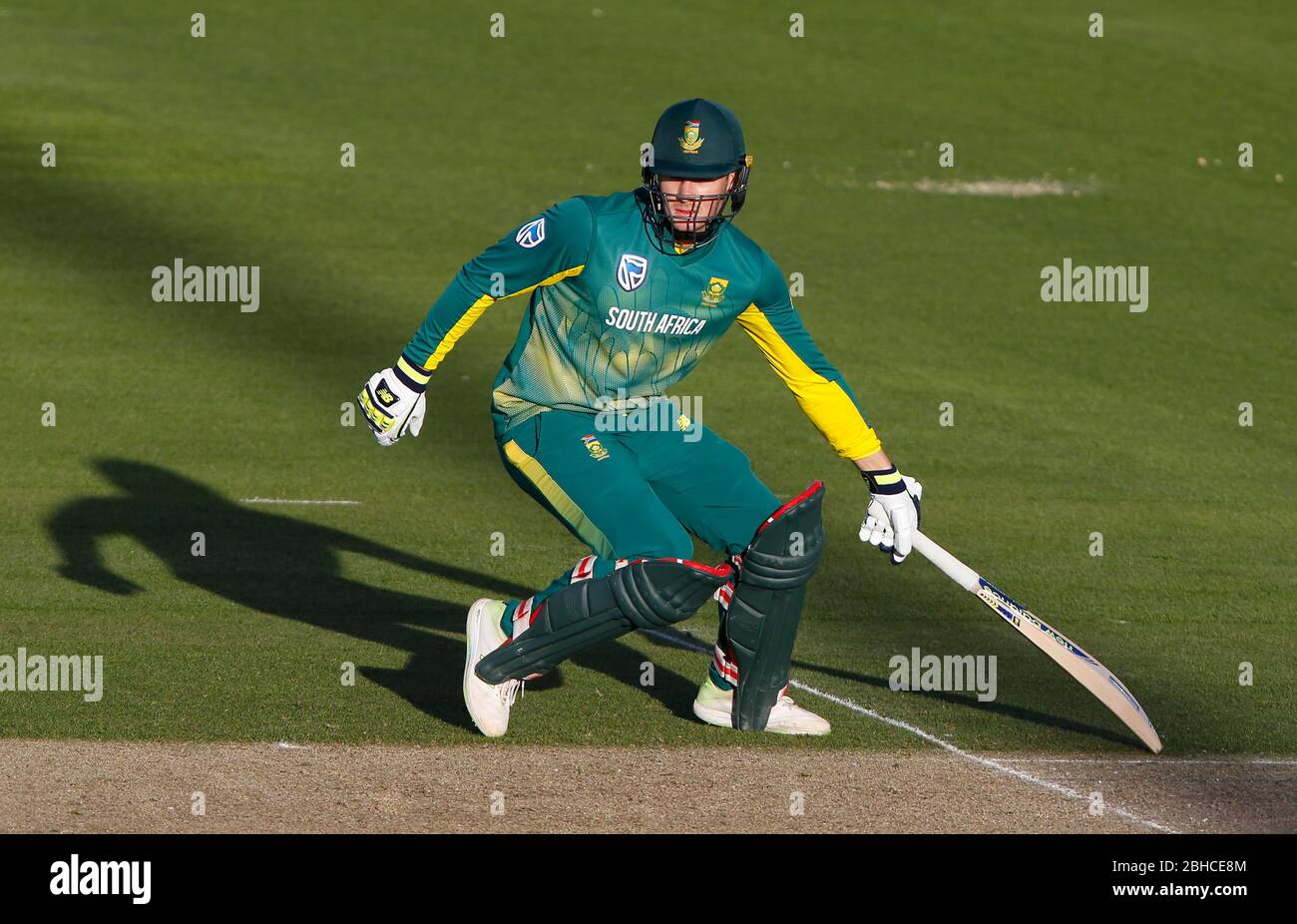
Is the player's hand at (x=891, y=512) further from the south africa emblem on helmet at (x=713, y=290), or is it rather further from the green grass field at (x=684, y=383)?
the south africa emblem on helmet at (x=713, y=290)

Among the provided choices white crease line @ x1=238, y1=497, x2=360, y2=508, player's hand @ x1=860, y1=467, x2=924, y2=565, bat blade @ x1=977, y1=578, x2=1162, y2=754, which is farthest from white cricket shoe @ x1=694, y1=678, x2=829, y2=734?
white crease line @ x1=238, y1=497, x2=360, y2=508

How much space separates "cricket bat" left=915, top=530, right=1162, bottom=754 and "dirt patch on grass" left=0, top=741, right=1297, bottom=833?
196mm

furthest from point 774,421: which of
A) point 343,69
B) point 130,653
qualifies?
point 343,69

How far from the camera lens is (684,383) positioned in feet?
43.7

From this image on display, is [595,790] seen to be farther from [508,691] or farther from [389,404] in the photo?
[389,404]

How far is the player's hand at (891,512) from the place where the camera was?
22.5 ft

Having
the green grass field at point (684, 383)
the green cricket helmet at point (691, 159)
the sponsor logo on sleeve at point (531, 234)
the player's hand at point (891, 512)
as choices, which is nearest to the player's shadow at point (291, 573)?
the green grass field at point (684, 383)

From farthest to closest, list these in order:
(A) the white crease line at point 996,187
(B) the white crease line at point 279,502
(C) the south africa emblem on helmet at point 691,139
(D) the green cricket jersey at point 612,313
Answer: (A) the white crease line at point 996,187 → (B) the white crease line at point 279,502 → (D) the green cricket jersey at point 612,313 → (C) the south africa emblem on helmet at point 691,139

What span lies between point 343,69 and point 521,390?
15.2 meters

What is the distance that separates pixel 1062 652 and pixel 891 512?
87 cm

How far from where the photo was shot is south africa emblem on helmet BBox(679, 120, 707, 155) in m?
6.27

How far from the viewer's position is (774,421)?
12445 millimetres

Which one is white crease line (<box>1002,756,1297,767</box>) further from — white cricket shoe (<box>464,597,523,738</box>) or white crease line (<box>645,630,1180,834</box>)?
white cricket shoe (<box>464,597,523,738</box>)

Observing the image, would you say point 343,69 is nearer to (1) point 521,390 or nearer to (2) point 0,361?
(2) point 0,361
